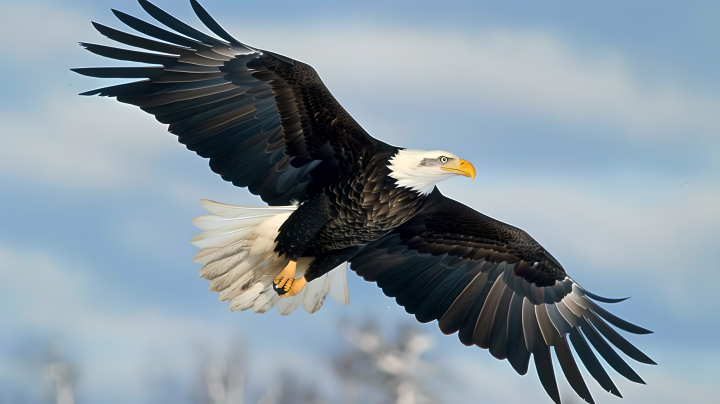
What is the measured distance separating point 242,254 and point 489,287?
196 cm

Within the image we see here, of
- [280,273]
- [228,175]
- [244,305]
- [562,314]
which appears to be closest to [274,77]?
[228,175]

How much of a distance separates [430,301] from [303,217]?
142 cm

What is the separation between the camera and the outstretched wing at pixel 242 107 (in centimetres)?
479

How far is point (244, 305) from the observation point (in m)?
5.88

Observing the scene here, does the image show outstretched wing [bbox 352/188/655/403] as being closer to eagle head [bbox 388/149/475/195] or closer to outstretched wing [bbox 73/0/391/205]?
eagle head [bbox 388/149/475/195]

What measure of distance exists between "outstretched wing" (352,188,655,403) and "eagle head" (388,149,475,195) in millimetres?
576

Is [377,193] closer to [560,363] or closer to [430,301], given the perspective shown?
[430,301]

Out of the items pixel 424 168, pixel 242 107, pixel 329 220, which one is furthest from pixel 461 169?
pixel 242 107

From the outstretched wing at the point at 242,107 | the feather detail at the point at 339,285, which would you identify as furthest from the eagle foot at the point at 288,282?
the outstretched wing at the point at 242,107

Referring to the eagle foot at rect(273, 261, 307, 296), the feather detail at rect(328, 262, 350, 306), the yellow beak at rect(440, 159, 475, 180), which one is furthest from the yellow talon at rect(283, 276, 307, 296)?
the yellow beak at rect(440, 159, 475, 180)

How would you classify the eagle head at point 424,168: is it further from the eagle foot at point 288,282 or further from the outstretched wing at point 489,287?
the eagle foot at point 288,282

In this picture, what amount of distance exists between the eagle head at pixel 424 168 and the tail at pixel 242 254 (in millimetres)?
866

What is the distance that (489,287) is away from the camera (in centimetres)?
601

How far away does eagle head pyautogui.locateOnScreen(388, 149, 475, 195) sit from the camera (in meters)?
4.98
